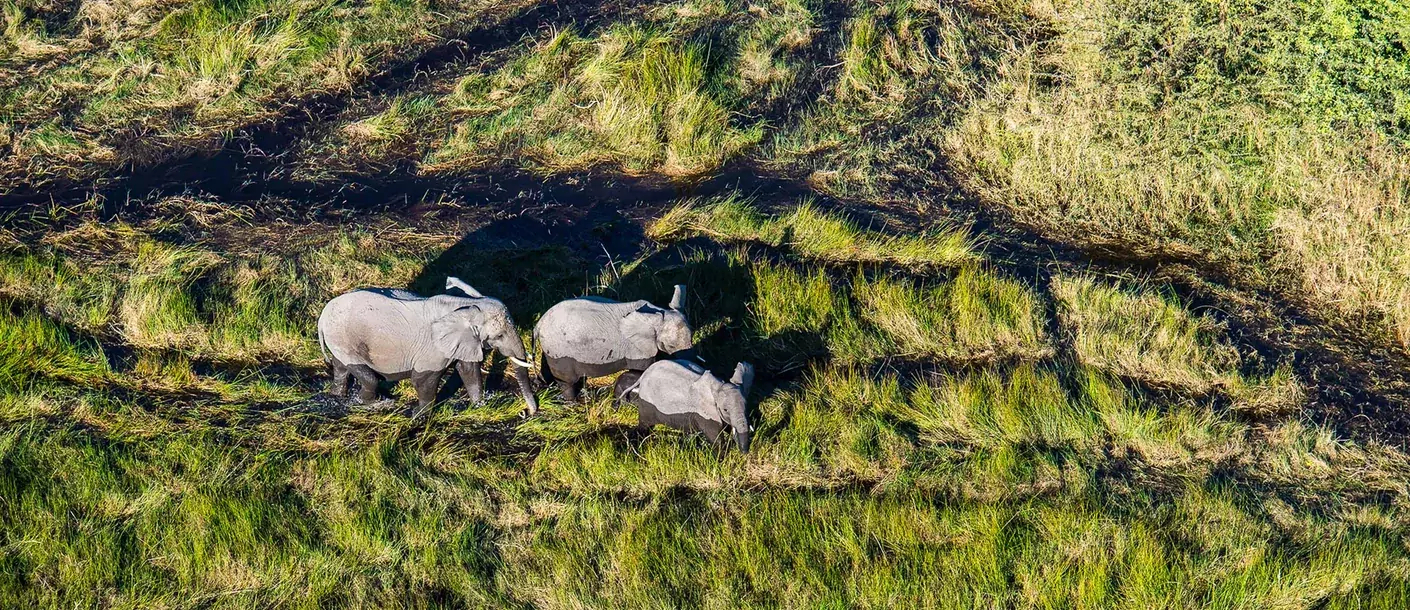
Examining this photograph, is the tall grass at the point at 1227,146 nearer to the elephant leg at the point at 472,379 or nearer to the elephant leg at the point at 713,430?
the elephant leg at the point at 713,430

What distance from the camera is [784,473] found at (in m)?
7.07

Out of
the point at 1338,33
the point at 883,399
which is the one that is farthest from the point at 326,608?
the point at 1338,33

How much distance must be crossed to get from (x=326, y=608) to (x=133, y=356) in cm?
255

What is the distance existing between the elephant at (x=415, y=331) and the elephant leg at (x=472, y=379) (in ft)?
0.14

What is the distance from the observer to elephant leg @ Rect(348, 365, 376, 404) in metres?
7.04

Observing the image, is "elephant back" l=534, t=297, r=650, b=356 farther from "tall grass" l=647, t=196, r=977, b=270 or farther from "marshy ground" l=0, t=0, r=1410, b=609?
"tall grass" l=647, t=196, r=977, b=270

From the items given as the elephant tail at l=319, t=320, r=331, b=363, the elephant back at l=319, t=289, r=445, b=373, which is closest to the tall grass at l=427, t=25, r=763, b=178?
the elephant tail at l=319, t=320, r=331, b=363

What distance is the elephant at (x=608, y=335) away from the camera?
22.5 feet

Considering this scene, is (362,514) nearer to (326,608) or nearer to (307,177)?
(326,608)

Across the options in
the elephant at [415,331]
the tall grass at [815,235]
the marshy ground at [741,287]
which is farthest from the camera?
the tall grass at [815,235]

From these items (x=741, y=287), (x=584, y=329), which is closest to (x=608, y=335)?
(x=584, y=329)

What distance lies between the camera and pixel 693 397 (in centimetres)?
677

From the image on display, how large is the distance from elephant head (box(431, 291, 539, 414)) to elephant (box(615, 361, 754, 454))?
2.53 ft

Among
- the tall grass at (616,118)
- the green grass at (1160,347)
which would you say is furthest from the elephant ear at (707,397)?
the tall grass at (616,118)
